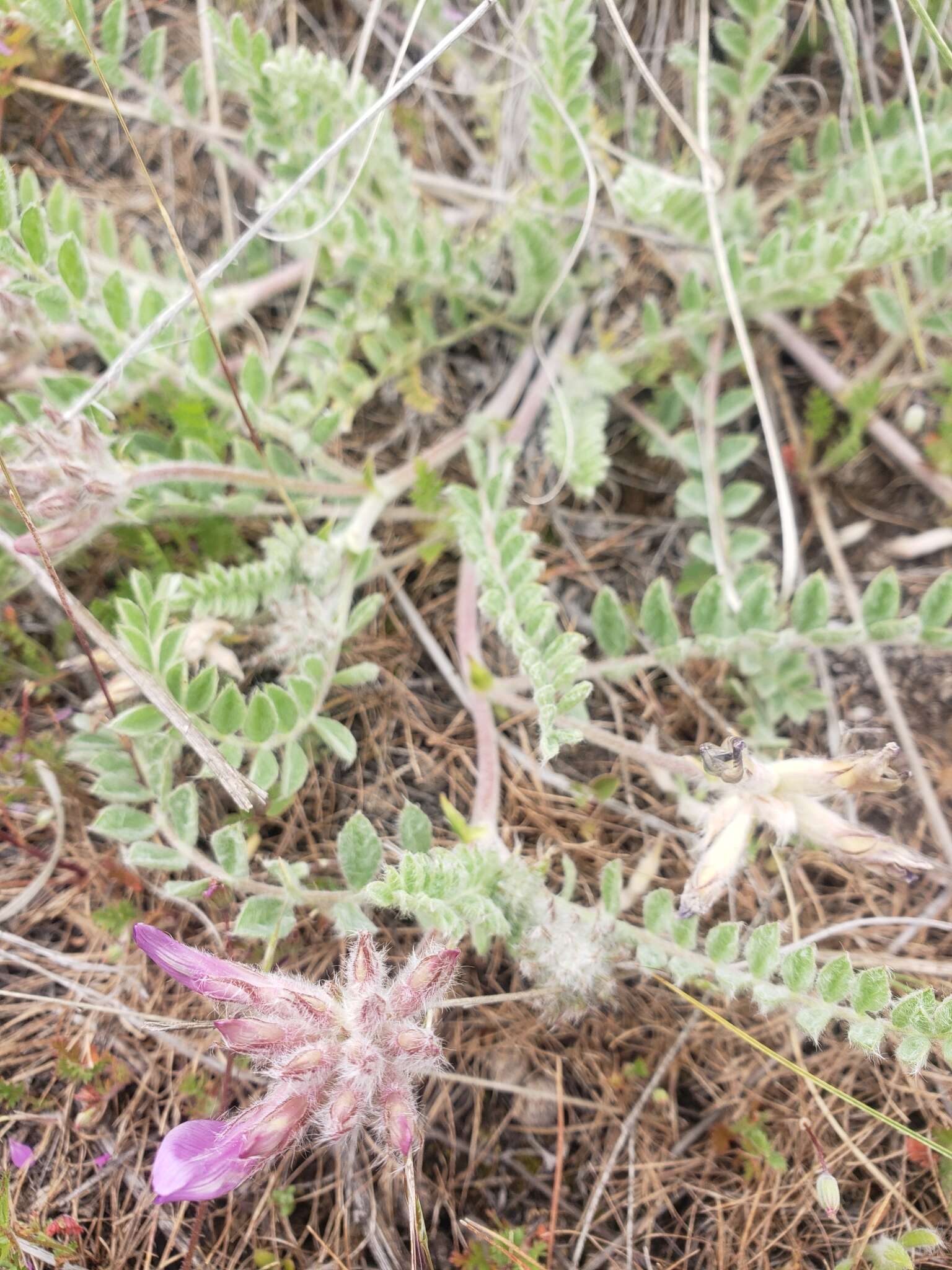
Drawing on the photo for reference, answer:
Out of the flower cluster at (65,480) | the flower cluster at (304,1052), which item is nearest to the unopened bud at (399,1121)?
the flower cluster at (304,1052)

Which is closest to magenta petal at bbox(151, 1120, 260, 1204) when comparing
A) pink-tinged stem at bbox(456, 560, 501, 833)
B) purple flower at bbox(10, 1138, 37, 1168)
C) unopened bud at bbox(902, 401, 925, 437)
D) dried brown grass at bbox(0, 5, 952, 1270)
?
dried brown grass at bbox(0, 5, 952, 1270)

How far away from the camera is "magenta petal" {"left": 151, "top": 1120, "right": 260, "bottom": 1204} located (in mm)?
1392

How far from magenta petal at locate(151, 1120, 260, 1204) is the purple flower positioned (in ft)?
2.44

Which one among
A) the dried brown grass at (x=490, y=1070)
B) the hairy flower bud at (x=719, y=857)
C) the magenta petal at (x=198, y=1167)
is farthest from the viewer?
the dried brown grass at (x=490, y=1070)

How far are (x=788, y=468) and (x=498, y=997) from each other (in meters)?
1.74

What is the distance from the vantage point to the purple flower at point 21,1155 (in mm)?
1947

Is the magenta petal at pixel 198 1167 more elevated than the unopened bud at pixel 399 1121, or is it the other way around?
the magenta petal at pixel 198 1167

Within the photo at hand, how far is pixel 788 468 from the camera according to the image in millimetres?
2721

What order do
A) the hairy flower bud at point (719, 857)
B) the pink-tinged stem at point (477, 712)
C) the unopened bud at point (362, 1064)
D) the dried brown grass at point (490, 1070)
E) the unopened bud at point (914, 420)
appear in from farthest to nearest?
the unopened bud at point (914, 420) → the pink-tinged stem at point (477, 712) → the dried brown grass at point (490, 1070) → the hairy flower bud at point (719, 857) → the unopened bud at point (362, 1064)

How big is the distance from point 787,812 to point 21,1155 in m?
1.76

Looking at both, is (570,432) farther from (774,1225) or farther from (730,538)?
(774,1225)

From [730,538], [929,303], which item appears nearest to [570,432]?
[730,538]

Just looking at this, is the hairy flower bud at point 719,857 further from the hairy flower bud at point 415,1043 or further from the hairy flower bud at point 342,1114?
the hairy flower bud at point 342,1114

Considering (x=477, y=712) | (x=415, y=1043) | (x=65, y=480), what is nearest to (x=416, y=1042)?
(x=415, y=1043)
